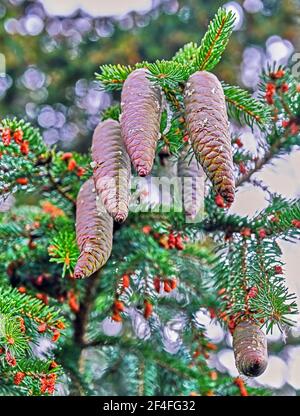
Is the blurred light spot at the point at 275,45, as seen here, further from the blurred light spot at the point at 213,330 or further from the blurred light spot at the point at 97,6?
the blurred light spot at the point at 213,330

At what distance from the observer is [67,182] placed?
29.1 inches

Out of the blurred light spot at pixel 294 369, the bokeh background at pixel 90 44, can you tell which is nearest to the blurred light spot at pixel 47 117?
the bokeh background at pixel 90 44

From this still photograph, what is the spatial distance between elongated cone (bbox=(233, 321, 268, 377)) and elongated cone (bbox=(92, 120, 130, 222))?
0.17 meters

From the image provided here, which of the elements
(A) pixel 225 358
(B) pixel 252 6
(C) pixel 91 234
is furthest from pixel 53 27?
(C) pixel 91 234

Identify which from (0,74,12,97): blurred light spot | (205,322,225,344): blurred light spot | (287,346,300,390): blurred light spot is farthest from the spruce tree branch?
(0,74,12,97): blurred light spot

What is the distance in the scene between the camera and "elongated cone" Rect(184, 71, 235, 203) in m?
0.50

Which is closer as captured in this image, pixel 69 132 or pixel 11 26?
pixel 69 132

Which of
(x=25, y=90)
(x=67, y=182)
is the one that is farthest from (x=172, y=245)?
(x=25, y=90)

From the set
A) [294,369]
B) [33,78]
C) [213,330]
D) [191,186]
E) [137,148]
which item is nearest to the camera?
[137,148]

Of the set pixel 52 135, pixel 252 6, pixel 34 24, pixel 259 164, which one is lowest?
pixel 259 164

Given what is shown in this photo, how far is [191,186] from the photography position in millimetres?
688

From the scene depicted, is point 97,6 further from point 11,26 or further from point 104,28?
point 11,26

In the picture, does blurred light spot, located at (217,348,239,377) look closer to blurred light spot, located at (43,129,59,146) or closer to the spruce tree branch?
the spruce tree branch

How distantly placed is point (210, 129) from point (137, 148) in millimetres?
63
